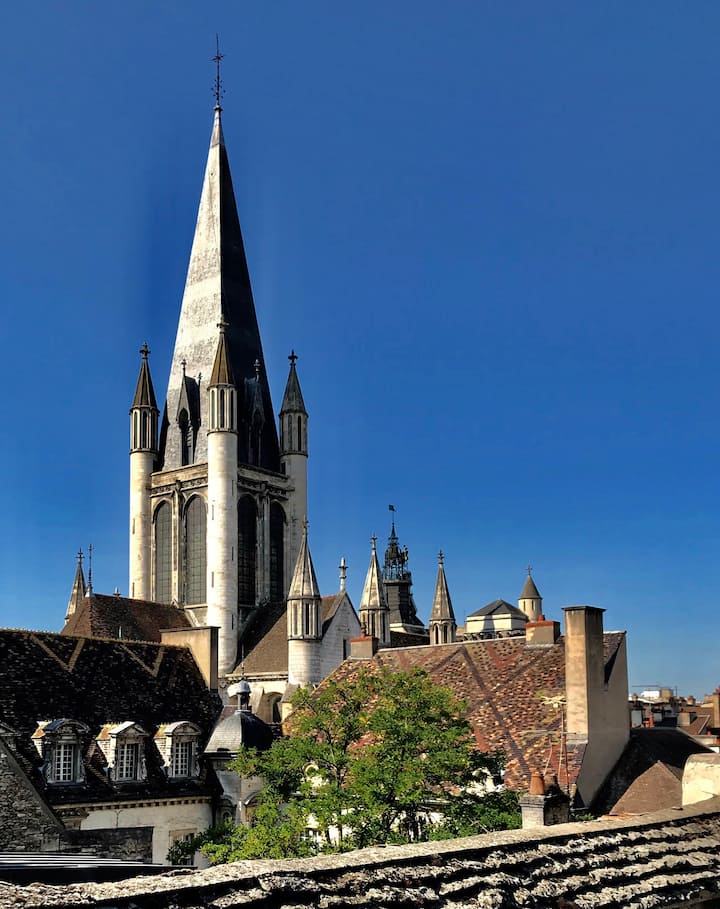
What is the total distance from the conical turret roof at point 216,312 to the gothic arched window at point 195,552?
387 centimetres

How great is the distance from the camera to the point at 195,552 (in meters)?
67.2

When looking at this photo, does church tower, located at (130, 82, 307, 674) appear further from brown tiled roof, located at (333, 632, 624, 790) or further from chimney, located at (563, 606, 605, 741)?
chimney, located at (563, 606, 605, 741)

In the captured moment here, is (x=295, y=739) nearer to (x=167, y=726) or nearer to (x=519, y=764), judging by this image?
(x=519, y=764)

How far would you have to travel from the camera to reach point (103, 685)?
36312mm

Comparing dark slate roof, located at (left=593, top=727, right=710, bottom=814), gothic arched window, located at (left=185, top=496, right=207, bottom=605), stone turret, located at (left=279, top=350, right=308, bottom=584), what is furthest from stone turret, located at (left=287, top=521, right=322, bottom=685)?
dark slate roof, located at (left=593, top=727, right=710, bottom=814)

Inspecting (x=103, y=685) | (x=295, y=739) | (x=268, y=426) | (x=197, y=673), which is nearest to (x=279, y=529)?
(x=268, y=426)

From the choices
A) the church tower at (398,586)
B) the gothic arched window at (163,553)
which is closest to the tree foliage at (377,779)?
the gothic arched window at (163,553)

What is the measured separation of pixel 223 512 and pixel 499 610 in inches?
2024

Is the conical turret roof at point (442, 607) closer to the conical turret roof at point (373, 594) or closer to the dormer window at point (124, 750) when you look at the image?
the conical turret roof at point (373, 594)

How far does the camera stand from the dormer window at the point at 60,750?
102 ft

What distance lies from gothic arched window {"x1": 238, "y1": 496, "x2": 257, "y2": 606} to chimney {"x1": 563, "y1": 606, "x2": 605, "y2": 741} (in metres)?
38.6

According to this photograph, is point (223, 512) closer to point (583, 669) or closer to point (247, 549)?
point (247, 549)

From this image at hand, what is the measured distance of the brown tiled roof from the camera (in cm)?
2775

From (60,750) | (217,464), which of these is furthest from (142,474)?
(60,750)
